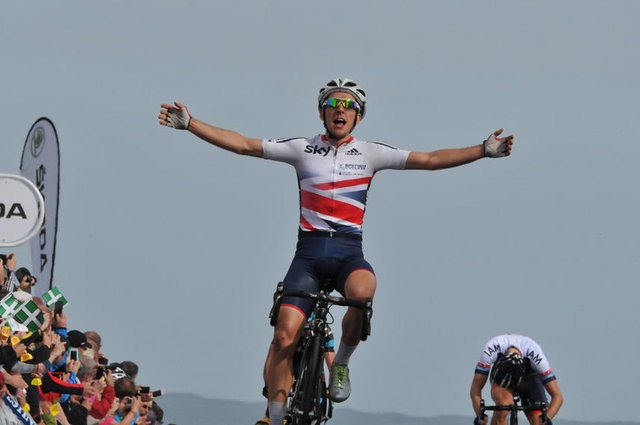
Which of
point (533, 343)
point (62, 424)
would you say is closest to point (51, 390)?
point (62, 424)

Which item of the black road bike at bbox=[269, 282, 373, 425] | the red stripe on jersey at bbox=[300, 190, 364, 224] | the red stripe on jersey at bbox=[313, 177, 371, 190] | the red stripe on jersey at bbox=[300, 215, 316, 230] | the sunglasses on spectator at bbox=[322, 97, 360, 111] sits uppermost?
the sunglasses on spectator at bbox=[322, 97, 360, 111]

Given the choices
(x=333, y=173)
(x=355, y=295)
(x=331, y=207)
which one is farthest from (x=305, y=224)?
(x=355, y=295)

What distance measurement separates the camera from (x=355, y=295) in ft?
49.4

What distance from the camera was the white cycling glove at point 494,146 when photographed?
15.6 m

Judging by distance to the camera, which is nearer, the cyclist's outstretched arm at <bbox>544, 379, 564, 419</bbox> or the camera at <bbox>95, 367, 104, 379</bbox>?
the cyclist's outstretched arm at <bbox>544, 379, 564, 419</bbox>

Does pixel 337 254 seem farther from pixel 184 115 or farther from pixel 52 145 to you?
pixel 52 145

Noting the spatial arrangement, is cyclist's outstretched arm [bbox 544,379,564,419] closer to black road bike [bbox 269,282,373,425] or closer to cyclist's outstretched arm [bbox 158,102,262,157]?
black road bike [bbox 269,282,373,425]

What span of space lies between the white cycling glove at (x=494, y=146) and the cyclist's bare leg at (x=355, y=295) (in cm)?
156

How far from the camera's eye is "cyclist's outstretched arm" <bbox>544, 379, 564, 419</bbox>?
70.6 feet

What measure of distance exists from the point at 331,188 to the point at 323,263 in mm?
676

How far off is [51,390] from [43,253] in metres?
4.15

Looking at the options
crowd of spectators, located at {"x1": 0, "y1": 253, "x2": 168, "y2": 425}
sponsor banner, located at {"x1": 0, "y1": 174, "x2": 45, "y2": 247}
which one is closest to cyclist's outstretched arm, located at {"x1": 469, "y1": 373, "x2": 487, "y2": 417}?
crowd of spectators, located at {"x1": 0, "y1": 253, "x2": 168, "y2": 425}

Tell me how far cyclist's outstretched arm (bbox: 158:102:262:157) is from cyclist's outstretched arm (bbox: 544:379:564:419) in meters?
7.37

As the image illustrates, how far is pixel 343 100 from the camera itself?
1562 centimetres
